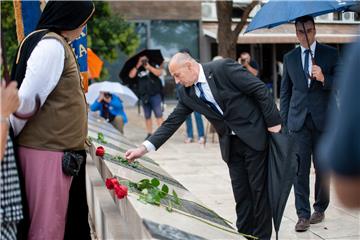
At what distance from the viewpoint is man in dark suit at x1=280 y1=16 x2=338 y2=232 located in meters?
4.64

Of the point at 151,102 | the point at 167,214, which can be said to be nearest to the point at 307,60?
the point at 167,214

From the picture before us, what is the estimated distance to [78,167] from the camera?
291 cm

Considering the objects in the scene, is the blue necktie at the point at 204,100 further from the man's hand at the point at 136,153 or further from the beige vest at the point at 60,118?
the beige vest at the point at 60,118

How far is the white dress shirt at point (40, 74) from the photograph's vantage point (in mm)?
2662

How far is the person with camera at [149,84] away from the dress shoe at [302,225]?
646 cm

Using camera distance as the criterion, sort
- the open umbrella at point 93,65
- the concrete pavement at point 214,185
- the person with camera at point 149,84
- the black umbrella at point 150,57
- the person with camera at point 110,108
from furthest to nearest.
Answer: the black umbrella at point 150,57 → the person with camera at point 149,84 → the open umbrella at point 93,65 → the person with camera at point 110,108 → the concrete pavement at point 214,185

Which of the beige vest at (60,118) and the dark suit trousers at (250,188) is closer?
the beige vest at (60,118)

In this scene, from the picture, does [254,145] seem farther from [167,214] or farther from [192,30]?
[192,30]

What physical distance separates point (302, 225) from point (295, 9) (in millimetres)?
1829

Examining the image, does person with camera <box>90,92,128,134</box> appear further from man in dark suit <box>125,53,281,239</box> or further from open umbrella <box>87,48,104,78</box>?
man in dark suit <box>125,53,281,239</box>

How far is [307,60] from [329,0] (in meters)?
0.56

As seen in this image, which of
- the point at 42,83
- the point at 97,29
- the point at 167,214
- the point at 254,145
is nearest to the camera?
the point at 42,83

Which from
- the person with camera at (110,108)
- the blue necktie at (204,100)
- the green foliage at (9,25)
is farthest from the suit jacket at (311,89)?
the green foliage at (9,25)

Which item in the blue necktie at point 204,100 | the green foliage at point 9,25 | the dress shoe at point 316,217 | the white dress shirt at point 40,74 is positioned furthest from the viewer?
the green foliage at point 9,25
